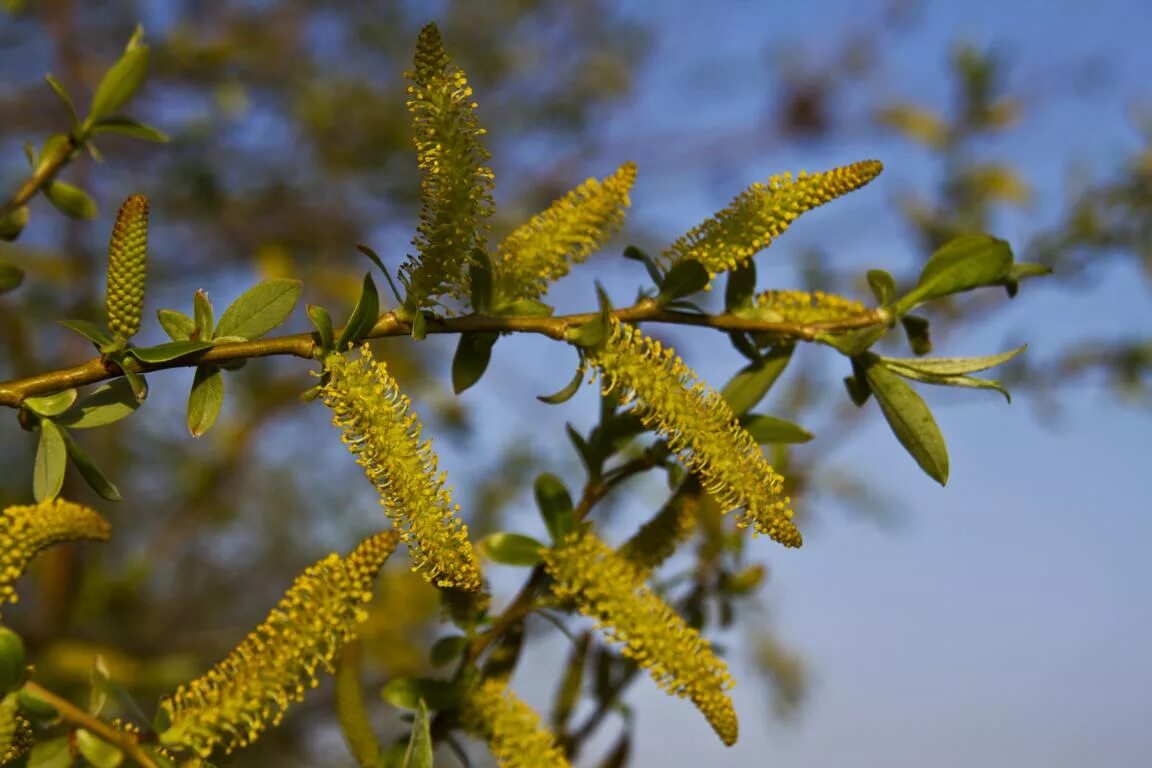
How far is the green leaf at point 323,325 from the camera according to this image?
1.43 ft

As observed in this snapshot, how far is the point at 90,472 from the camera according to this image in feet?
1.55

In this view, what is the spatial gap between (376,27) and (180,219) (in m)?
0.76

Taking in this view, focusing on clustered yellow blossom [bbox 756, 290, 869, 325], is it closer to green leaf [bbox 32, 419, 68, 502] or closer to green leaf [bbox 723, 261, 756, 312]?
green leaf [bbox 723, 261, 756, 312]

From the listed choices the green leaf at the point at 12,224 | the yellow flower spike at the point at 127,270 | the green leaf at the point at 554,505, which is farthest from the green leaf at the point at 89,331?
the green leaf at the point at 554,505

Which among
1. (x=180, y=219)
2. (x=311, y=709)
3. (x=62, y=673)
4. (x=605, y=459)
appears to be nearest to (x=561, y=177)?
(x=180, y=219)

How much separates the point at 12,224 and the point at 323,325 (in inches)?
8.0

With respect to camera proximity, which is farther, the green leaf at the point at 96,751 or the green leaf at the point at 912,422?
the green leaf at the point at 912,422

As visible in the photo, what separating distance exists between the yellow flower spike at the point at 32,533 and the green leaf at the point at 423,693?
0.66ft

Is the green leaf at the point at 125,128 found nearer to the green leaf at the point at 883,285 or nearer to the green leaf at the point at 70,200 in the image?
the green leaf at the point at 70,200

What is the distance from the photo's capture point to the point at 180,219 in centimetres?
224

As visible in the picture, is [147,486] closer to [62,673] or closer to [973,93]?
[62,673]

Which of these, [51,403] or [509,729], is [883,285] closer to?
[509,729]

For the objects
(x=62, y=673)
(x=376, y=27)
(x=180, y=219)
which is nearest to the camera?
(x=62, y=673)

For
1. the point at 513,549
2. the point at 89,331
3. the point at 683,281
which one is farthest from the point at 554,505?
the point at 89,331
